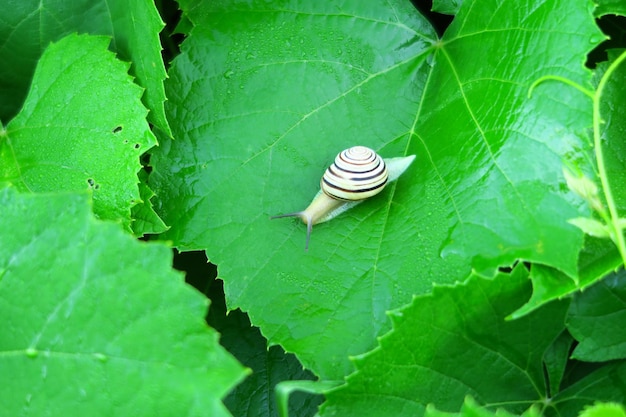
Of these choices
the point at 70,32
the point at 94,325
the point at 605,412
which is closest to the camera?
the point at 605,412

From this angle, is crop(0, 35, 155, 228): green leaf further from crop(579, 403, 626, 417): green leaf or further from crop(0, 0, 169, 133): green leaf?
crop(579, 403, 626, 417): green leaf

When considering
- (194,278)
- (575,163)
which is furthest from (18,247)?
(575,163)

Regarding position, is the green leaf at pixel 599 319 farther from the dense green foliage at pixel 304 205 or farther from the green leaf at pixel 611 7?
the green leaf at pixel 611 7

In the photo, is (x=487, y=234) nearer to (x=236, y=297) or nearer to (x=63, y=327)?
(x=236, y=297)

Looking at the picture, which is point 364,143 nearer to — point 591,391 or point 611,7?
point 611,7

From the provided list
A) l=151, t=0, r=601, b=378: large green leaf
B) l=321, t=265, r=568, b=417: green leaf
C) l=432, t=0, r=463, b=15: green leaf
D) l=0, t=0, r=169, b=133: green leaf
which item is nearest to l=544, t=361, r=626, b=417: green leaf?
l=321, t=265, r=568, b=417: green leaf

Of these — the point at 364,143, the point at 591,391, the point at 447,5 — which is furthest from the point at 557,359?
the point at 447,5

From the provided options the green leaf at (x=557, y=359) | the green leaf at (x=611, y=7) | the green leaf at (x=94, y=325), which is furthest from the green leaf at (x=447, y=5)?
the green leaf at (x=94, y=325)
